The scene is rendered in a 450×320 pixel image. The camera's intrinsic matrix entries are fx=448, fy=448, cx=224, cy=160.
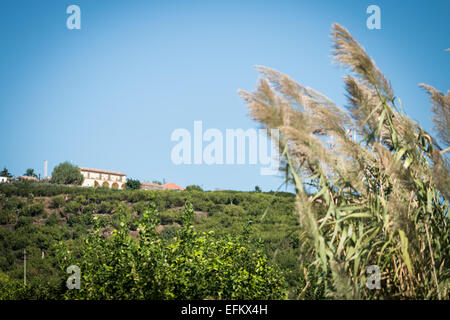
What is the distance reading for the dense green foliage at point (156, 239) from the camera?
14.0ft

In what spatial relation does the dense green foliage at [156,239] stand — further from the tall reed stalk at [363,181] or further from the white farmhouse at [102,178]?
the white farmhouse at [102,178]

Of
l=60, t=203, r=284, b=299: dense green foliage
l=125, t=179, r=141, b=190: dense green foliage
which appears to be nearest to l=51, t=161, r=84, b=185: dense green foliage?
l=125, t=179, r=141, b=190: dense green foliage

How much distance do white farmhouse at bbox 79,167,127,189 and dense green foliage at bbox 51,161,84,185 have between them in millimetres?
3110

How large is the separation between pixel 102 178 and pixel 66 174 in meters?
11.4

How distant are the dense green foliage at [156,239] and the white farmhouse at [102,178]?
16.1 metres

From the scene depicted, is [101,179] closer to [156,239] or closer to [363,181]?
[156,239]

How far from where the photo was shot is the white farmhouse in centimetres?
6812

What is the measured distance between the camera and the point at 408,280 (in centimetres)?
301

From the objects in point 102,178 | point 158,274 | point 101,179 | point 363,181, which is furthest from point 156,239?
point 102,178

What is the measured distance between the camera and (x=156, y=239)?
4637mm
